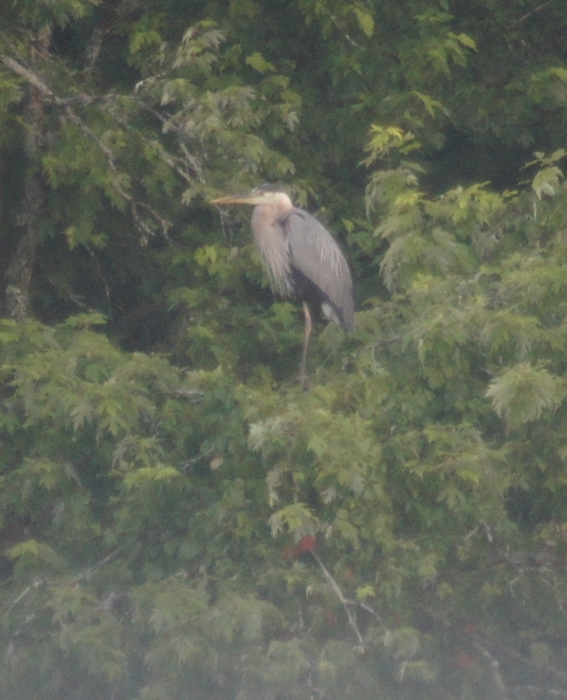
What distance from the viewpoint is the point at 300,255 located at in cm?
642

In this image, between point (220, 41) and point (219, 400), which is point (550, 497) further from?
point (220, 41)

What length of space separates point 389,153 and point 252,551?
7.37 feet

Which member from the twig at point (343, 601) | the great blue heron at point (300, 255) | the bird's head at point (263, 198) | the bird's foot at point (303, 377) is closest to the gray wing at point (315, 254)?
the great blue heron at point (300, 255)

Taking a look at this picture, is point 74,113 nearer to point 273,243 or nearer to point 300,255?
point 273,243

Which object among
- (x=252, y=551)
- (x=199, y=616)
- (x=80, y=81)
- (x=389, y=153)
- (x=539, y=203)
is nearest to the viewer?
(x=199, y=616)

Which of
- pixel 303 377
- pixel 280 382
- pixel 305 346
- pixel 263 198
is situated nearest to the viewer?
pixel 303 377

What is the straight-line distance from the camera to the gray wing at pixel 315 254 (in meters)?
6.40

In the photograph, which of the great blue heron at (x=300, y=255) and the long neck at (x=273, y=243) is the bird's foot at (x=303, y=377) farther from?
the long neck at (x=273, y=243)

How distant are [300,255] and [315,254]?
0.29 feet

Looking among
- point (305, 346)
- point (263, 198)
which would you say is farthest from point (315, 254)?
point (305, 346)

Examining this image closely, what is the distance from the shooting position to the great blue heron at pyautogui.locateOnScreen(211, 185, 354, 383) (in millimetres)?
6352

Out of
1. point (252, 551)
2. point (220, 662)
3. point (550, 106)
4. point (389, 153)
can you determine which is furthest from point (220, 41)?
point (220, 662)

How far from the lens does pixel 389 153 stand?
19.2ft

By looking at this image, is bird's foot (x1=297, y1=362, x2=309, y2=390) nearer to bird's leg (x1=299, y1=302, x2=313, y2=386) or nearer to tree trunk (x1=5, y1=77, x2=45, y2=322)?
bird's leg (x1=299, y1=302, x2=313, y2=386)
